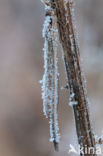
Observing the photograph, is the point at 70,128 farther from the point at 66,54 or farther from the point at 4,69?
the point at 66,54

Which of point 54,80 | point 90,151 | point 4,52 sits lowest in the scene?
point 90,151

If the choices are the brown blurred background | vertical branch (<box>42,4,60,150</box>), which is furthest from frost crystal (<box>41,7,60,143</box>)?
the brown blurred background

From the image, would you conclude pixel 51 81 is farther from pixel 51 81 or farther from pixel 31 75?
pixel 31 75

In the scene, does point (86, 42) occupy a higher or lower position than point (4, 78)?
higher

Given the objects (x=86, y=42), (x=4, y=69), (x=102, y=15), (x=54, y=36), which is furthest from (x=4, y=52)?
(x=54, y=36)

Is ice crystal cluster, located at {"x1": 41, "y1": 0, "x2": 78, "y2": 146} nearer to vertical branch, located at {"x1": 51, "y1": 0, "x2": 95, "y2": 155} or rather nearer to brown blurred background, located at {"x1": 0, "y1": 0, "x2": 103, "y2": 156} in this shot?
vertical branch, located at {"x1": 51, "y1": 0, "x2": 95, "y2": 155}

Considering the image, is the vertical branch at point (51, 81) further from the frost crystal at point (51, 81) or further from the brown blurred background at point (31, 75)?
the brown blurred background at point (31, 75)

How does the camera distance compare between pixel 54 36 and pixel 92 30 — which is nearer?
pixel 54 36
